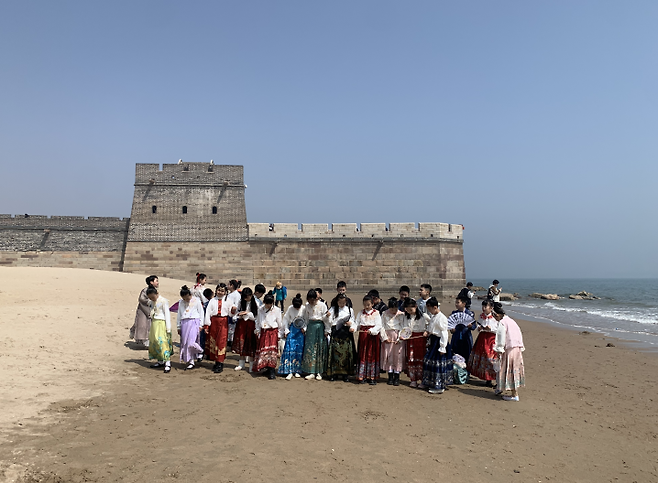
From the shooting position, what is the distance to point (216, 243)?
68.7 feet

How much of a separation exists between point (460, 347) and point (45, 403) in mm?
5757

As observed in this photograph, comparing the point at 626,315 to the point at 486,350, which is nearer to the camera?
the point at 486,350

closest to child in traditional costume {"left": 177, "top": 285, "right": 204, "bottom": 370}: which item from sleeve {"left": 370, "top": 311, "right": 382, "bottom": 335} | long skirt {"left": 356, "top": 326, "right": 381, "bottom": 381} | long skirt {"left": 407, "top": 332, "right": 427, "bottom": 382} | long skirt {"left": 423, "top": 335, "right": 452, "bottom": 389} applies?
long skirt {"left": 356, "top": 326, "right": 381, "bottom": 381}

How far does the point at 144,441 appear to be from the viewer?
4.02 m

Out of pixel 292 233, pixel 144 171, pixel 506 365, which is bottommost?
pixel 506 365

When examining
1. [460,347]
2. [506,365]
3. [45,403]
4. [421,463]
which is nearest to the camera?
[421,463]

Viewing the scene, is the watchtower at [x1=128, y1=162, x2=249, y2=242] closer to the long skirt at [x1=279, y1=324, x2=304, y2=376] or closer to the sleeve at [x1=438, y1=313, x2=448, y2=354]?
the long skirt at [x1=279, y1=324, x2=304, y2=376]

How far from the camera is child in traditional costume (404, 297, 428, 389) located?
253 inches

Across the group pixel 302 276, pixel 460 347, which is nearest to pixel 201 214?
pixel 302 276

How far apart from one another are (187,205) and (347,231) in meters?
8.01

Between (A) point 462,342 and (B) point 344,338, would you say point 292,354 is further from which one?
(A) point 462,342

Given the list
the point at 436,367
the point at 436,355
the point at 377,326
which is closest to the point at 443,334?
the point at 436,355

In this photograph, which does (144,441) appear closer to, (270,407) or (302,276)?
(270,407)

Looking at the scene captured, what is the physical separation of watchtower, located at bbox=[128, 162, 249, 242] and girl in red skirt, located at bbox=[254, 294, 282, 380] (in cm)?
1478
